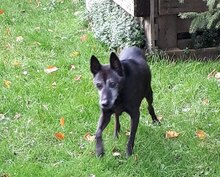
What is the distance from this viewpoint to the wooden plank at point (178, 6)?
21.7 ft

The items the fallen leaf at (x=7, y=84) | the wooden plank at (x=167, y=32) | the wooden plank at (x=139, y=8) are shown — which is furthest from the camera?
the wooden plank at (x=167, y=32)

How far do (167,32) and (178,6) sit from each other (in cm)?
37

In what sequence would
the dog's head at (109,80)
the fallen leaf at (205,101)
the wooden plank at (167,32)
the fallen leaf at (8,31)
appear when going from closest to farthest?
the dog's head at (109,80), the fallen leaf at (205,101), the wooden plank at (167,32), the fallen leaf at (8,31)

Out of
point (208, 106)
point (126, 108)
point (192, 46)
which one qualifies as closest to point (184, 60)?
point (192, 46)

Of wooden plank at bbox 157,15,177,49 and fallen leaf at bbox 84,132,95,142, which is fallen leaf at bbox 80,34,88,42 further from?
fallen leaf at bbox 84,132,95,142

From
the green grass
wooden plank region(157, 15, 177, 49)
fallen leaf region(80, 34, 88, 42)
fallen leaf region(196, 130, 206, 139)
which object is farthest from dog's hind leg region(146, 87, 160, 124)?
fallen leaf region(80, 34, 88, 42)

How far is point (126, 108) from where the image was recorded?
4.41 m

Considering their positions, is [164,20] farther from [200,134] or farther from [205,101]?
[200,134]

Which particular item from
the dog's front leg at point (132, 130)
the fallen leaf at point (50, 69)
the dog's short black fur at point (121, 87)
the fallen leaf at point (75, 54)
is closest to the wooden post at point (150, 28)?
the fallen leaf at point (75, 54)

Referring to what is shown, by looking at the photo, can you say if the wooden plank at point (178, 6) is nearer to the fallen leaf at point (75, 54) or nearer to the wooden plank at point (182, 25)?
the wooden plank at point (182, 25)

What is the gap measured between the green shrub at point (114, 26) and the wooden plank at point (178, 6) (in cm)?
50

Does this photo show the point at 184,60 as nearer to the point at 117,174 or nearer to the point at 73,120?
the point at 73,120

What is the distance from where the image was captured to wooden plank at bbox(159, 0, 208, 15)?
6.61 meters

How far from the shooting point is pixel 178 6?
6656mm
